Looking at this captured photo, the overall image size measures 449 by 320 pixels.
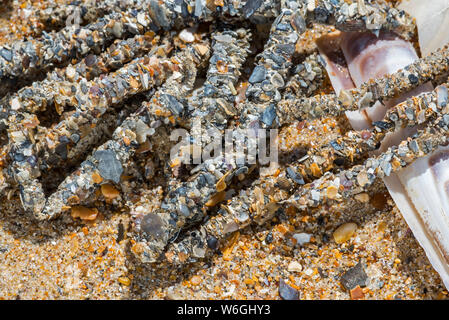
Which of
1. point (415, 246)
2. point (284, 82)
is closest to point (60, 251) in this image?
point (284, 82)

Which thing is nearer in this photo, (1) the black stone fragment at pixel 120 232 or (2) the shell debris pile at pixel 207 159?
(2) the shell debris pile at pixel 207 159

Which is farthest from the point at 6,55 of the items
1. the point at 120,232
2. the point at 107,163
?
the point at 120,232

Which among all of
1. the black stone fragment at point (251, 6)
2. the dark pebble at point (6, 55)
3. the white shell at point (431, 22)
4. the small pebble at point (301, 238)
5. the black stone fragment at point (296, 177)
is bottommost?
the small pebble at point (301, 238)

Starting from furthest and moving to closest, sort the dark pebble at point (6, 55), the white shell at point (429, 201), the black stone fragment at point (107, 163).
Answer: the dark pebble at point (6, 55) < the black stone fragment at point (107, 163) < the white shell at point (429, 201)

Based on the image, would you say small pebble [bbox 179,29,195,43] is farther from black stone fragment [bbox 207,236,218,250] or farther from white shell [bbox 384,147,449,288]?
white shell [bbox 384,147,449,288]

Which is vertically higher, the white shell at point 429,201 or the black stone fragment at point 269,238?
the white shell at point 429,201

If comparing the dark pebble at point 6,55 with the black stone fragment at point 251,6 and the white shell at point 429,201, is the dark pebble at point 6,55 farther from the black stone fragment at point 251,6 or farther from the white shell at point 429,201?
the white shell at point 429,201

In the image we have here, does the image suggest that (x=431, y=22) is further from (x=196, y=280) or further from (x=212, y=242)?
(x=196, y=280)

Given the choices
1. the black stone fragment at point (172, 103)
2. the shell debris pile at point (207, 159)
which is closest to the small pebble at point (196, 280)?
the shell debris pile at point (207, 159)

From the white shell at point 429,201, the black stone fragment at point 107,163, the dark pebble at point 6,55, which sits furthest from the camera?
the dark pebble at point 6,55
